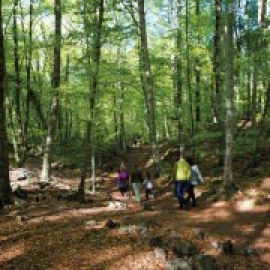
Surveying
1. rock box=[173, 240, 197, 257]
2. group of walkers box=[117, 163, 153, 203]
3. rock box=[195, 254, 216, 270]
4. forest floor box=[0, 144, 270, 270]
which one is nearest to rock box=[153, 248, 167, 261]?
forest floor box=[0, 144, 270, 270]

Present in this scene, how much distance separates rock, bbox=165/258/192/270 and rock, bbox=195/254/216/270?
32 centimetres

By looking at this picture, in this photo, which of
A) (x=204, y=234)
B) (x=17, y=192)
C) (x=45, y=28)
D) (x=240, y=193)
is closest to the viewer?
(x=204, y=234)

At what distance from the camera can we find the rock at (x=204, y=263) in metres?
6.93

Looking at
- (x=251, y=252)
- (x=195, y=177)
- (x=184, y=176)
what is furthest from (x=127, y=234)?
(x=195, y=177)

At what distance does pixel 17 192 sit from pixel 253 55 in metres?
10.3

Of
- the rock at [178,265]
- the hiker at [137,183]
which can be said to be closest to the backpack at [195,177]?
the hiker at [137,183]

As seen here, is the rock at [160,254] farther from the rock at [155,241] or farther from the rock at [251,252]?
the rock at [251,252]

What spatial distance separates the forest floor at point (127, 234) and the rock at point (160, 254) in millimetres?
17

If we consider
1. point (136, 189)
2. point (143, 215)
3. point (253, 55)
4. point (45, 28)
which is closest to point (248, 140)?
point (253, 55)

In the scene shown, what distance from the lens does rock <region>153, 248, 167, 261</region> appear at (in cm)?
686

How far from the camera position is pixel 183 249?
24.8ft

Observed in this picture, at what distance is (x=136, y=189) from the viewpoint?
16.2m

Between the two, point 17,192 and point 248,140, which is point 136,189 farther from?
point 248,140

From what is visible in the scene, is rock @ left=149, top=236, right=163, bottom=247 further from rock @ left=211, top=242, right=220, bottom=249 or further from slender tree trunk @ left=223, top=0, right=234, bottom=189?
slender tree trunk @ left=223, top=0, right=234, bottom=189
